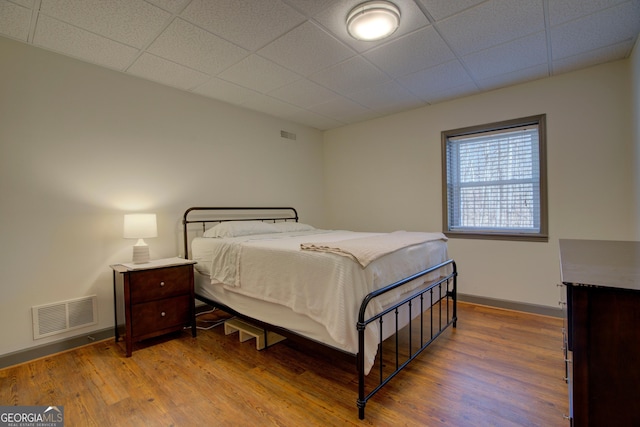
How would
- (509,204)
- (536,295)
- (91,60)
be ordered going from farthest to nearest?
1. (509,204)
2. (536,295)
3. (91,60)

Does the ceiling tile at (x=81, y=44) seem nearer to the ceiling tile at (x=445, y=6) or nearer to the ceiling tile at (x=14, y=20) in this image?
the ceiling tile at (x=14, y=20)

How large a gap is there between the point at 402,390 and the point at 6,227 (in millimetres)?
3170

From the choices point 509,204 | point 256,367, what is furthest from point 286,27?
point 509,204

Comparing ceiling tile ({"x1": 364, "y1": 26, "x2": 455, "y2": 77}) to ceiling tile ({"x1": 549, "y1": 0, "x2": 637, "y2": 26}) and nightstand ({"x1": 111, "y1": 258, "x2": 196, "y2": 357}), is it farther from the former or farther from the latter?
nightstand ({"x1": 111, "y1": 258, "x2": 196, "y2": 357})

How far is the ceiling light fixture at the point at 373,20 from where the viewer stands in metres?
1.95

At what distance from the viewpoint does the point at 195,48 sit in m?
2.46

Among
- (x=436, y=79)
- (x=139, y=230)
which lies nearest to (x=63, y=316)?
(x=139, y=230)

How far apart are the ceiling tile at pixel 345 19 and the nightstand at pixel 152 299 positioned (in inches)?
93.6

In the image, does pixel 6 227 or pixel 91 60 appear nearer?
pixel 6 227

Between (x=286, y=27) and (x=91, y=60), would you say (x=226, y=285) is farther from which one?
(x=91, y=60)

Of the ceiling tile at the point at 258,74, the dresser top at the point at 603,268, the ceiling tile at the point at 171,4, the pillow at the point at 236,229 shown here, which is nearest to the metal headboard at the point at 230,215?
the pillow at the point at 236,229

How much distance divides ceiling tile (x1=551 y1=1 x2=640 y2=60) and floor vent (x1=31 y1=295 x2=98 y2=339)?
178 inches

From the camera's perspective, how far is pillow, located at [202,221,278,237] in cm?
317

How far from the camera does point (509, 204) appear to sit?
11.3 feet
